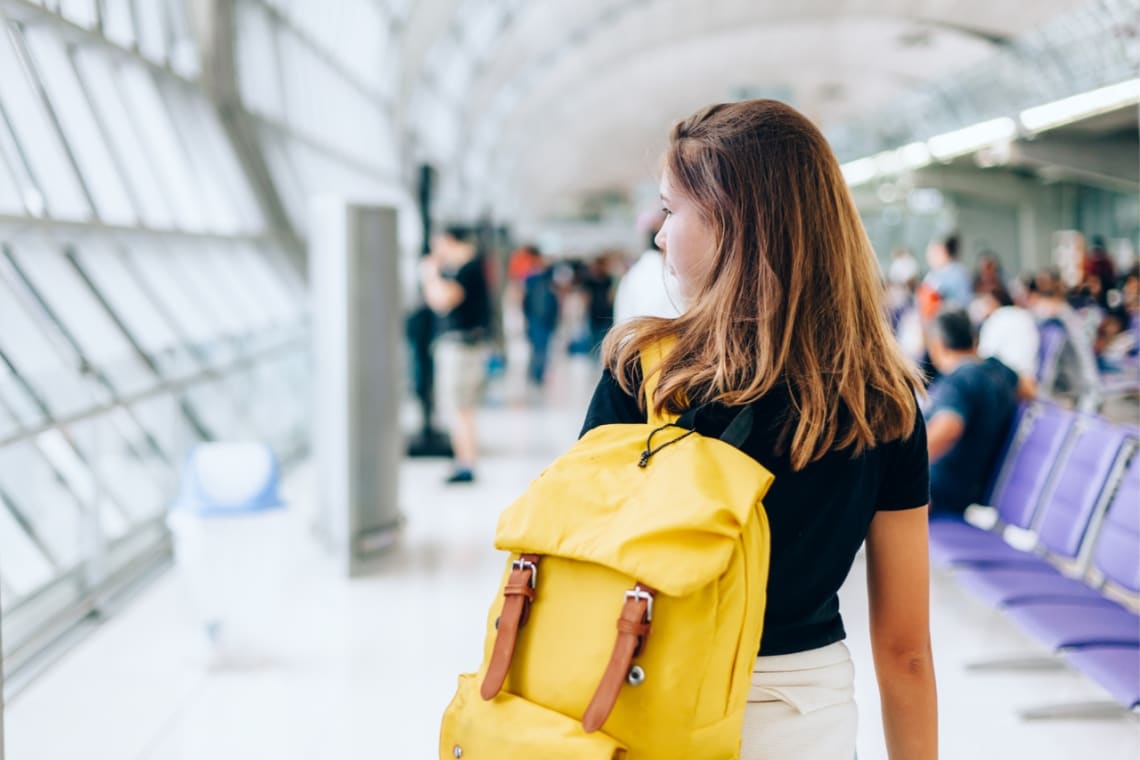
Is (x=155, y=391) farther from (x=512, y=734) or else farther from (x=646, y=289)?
(x=512, y=734)

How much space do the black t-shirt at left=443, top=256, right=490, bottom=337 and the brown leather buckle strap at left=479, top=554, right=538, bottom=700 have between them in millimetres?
7191

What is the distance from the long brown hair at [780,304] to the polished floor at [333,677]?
248cm

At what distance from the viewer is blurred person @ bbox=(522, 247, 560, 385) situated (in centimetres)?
1523

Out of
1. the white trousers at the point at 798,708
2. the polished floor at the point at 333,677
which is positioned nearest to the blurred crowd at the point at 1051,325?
the polished floor at the point at 333,677

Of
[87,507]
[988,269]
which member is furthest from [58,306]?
[988,269]

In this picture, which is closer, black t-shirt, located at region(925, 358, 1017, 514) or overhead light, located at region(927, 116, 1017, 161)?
black t-shirt, located at region(925, 358, 1017, 514)

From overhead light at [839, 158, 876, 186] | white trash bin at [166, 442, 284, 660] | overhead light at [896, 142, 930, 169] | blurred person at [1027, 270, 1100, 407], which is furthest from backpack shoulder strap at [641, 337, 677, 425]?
overhead light at [839, 158, 876, 186]

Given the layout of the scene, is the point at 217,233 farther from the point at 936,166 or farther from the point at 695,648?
the point at 936,166

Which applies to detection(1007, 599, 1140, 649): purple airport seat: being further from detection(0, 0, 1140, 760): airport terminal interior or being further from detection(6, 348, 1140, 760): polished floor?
detection(6, 348, 1140, 760): polished floor

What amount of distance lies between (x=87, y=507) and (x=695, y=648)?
4576mm

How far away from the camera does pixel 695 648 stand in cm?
127

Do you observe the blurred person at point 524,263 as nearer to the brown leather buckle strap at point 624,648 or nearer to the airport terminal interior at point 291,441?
the airport terminal interior at point 291,441

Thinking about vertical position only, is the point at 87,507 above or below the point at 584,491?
below

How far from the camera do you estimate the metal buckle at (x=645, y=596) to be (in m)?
1.25
